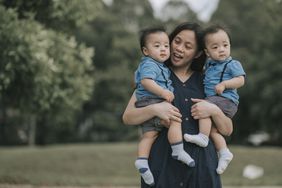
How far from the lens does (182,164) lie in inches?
145

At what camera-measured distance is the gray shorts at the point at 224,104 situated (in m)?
3.73

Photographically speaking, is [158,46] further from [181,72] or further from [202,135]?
[202,135]

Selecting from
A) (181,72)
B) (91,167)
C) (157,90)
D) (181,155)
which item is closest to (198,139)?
(181,155)

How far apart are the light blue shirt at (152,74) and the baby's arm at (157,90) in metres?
0.03

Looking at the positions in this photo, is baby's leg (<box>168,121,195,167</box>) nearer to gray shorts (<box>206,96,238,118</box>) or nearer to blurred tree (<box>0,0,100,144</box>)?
gray shorts (<box>206,96,238,118</box>)

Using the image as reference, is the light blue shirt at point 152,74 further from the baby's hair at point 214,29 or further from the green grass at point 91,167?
the green grass at point 91,167

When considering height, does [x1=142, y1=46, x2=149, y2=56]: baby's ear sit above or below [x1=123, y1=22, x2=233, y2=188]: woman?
above

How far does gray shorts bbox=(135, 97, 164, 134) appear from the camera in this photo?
373 cm

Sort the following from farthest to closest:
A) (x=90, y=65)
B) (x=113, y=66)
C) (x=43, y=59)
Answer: (x=113, y=66) < (x=90, y=65) < (x=43, y=59)

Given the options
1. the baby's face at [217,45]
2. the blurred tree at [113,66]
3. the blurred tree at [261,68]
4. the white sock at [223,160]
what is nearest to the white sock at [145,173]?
the white sock at [223,160]

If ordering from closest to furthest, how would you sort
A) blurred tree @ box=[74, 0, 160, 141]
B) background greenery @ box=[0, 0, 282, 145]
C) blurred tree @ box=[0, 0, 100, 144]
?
blurred tree @ box=[0, 0, 100, 144], background greenery @ box=[0, 0, 282, 145], blurred tree @ box=[74, 0, 160, 141]

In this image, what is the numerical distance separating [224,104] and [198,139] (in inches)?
12.1

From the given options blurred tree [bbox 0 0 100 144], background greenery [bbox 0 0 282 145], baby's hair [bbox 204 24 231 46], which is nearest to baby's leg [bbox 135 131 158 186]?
baby's hair [bbox 204 24 231 46]

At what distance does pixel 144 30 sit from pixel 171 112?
0.63 meters
